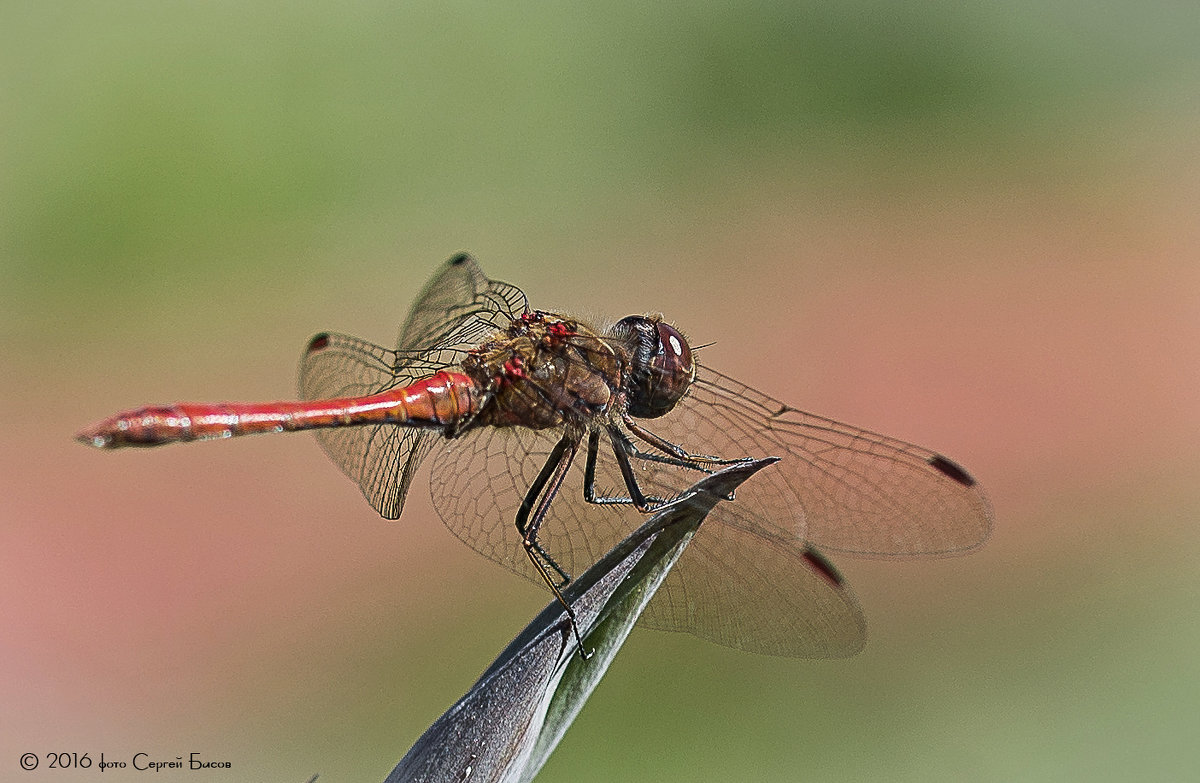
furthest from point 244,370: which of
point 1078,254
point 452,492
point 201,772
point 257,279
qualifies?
point 1078,254

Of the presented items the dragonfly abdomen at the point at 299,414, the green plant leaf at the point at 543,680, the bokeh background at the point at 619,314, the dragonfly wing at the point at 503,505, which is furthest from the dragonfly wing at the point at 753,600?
the bokeh background at the point at 619,314

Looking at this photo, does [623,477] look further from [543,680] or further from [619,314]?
[619,314]

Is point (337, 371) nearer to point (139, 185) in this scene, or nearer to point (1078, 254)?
point (139, 185)

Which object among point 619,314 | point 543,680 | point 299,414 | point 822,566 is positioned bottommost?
point 543,680

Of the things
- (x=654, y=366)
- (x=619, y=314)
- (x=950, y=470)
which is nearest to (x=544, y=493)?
(x=654, y=366)

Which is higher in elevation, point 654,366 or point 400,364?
point 654,366
